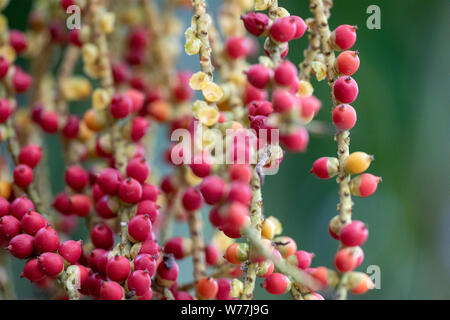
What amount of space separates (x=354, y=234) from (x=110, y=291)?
0.67ft

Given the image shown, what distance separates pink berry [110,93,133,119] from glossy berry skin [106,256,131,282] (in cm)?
17

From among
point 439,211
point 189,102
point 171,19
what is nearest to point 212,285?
point 189,102

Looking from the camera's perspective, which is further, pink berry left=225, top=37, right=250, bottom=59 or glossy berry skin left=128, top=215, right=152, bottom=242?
pink berry left=225, top=37, right=250, bottom=59

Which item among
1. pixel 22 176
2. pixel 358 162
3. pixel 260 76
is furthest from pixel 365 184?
pixel 22 176

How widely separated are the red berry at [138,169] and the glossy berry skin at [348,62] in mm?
199

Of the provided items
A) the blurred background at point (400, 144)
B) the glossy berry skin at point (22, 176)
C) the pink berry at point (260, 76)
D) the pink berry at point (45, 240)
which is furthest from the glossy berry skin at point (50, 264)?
the blurred background at point (400, 144)

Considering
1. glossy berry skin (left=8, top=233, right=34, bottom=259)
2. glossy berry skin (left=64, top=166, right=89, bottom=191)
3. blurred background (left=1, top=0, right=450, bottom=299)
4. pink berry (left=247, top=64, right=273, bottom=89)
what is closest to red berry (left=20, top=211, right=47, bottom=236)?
glossy berry skin (left=8, top=233, right=34, bottom=259)

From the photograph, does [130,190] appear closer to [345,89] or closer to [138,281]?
[138,281]

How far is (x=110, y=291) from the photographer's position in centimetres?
44

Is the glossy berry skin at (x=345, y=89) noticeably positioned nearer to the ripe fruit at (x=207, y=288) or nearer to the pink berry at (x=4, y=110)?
the ripe fruit at (x=207, y=288)

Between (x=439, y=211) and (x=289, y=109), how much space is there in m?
0.64

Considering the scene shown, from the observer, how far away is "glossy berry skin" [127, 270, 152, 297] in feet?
1.42

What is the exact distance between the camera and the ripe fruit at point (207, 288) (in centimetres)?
49

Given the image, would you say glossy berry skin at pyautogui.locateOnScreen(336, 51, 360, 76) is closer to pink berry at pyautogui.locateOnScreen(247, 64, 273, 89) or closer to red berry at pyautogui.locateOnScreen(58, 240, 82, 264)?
pink berry at pyautogui.locateOnScreen(247, 64, 273, 89)
